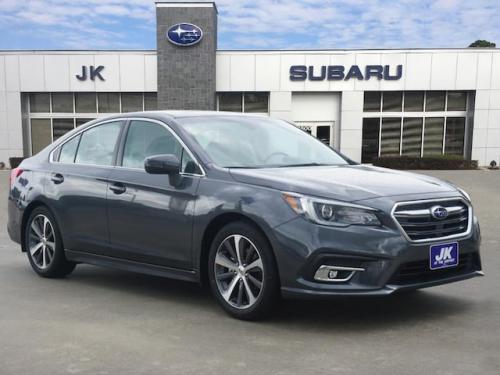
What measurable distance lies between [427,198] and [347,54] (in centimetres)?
2722

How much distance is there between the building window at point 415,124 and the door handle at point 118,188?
26555 millimetres

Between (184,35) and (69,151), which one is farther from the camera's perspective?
(184,35)

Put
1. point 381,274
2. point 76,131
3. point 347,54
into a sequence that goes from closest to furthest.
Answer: point 381,274, point 76,131, point 347,54

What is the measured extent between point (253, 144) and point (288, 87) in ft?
84.7

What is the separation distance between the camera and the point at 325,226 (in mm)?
4152

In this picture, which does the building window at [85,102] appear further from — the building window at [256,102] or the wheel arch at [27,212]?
the wheel arch at [27,212]

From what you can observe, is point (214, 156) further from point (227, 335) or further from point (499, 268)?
point (499, 268)

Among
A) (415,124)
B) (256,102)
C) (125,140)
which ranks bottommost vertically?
(415,124)

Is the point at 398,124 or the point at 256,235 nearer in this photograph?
the point at 256,235

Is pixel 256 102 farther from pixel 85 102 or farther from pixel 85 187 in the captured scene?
pixel 85 187

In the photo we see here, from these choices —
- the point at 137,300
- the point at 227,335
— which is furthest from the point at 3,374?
the point at 137,300

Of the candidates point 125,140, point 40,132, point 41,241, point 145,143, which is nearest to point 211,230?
point 145,143

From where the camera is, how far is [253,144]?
537 cm

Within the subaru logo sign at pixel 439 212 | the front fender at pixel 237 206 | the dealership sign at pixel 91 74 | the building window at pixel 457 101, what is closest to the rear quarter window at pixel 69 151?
the front fender at pixel 237 206
